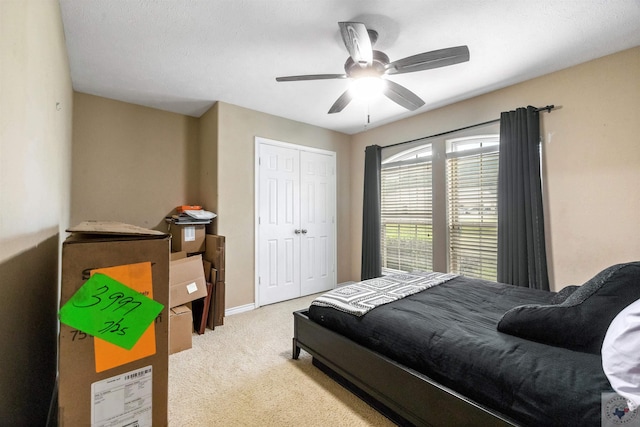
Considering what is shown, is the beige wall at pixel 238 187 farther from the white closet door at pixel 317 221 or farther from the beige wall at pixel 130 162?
the white closet door at pixel 317 221

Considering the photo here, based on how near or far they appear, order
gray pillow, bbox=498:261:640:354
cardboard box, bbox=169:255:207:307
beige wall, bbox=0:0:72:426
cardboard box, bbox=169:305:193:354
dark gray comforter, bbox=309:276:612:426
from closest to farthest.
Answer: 1. beige wall, bbox=0:0:72:426
2. dark gray comforter, bbox=309:276:612:426
3. gray pillow, bbox=498:261:640:354
4. cardboard box, bbox=169:305:193:354
5. cardboard box, bbox=169:255:207:307

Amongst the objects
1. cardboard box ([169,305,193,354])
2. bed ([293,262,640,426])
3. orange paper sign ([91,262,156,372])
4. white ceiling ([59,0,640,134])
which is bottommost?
cardboard box ([169,305,193,354])

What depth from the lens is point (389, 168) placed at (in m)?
4.20

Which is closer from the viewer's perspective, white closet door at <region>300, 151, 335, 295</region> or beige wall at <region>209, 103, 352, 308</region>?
beige wall at <region>209, 103, 352, 308</region>

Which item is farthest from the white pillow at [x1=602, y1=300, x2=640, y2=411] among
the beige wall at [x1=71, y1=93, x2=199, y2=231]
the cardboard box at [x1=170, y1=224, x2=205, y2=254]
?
the beige wall at [x1=71, y1=93, x2=199, y2=231]

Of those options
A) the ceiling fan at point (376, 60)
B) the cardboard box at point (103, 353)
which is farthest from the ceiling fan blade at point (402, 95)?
the cardboard box at point (103, 353)

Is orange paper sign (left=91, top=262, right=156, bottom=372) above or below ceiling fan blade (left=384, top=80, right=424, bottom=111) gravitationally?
below

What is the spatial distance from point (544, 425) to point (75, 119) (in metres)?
4.35

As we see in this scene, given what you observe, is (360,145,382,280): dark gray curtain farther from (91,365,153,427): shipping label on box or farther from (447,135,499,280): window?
(91,365,153,427): shipping label on box

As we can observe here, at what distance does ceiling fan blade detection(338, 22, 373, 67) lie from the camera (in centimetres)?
159

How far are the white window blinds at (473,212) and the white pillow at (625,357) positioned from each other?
220cm

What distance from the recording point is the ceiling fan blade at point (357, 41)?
159 centimetres

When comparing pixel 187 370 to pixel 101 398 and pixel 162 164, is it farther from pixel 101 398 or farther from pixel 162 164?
pixel 162 164

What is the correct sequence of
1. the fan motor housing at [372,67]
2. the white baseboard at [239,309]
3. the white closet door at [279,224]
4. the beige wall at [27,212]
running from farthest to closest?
the white closet door at [279,224] < the white baseboard at [239,309] < the fan motor housing at [372,67] < the beige wall at [27,212]
